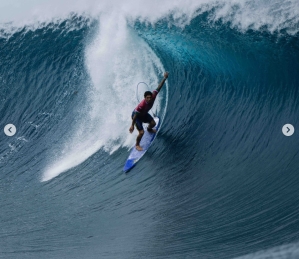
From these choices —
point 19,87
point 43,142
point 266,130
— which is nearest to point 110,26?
point 19,87

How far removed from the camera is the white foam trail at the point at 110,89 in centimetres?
1232

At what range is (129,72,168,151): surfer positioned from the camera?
10750 mm

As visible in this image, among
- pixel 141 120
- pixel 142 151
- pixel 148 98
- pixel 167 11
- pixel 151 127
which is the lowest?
pixel 142 151

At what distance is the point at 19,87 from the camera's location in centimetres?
1439

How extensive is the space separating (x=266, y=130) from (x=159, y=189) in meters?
2.67

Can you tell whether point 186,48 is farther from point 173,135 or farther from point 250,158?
point 250,158

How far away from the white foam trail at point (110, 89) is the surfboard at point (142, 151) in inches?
12.6

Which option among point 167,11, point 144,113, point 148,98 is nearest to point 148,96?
point 148,98

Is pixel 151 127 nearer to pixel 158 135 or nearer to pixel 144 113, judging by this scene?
pixel 158 135

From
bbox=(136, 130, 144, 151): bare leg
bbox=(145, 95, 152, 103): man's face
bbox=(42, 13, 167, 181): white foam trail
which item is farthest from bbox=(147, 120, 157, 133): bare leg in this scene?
bbox=(145, 95, 152, 103): man's face

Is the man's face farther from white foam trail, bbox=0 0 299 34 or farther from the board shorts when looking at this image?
white foam trail, bbox=0 0 299 34

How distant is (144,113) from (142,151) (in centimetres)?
102

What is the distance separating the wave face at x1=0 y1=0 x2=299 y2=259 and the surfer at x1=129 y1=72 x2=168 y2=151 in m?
0.51

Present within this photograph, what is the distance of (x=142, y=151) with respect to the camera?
1170 cm
